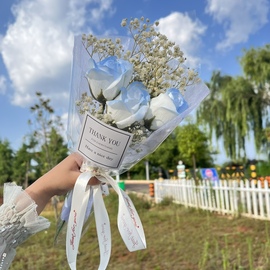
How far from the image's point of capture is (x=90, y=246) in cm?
412

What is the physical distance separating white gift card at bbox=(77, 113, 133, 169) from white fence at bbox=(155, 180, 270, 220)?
5022 mm

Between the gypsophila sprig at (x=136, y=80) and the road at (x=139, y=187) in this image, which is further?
the road at (x=139, y=187)

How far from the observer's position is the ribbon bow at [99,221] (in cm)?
104

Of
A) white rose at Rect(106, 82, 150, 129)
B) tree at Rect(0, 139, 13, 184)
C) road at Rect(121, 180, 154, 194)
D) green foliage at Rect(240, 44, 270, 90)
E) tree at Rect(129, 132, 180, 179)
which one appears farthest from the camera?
tree at Rect(129, 132, 180, 179)

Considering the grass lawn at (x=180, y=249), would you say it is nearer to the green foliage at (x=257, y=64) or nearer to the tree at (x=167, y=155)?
the green foliage at (x=257, y=64)

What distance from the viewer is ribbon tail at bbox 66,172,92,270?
103cm

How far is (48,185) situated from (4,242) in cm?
23

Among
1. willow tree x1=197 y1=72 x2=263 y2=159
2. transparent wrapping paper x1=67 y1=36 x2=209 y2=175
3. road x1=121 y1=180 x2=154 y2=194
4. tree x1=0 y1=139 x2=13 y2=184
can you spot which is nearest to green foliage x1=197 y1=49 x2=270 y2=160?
willow tree x1=197 y1=72 x2=263 y2=159

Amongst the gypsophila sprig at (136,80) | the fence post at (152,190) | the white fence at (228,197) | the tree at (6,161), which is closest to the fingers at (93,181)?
the gypsophila sprig at (136,80)

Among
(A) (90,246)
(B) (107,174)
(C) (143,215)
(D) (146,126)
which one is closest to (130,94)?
(D) (146,126)

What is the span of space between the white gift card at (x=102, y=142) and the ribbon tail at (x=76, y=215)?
76 millimetres

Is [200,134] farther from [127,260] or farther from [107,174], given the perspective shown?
[107,174]

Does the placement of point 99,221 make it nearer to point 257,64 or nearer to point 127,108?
point 127,108

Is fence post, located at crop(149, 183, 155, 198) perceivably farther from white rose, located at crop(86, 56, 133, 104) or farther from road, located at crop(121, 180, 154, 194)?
white rose, located at crop(86, 56, 133, 104)
